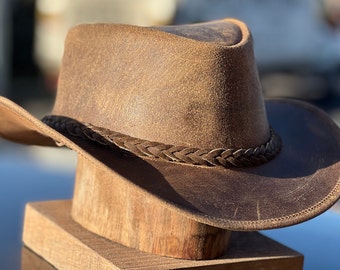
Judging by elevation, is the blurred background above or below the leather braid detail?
below

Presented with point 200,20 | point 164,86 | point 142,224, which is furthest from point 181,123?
point 200,20

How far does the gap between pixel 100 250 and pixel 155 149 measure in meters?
0.21

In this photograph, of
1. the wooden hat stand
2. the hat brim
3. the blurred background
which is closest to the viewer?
the hat brim

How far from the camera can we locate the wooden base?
144cm

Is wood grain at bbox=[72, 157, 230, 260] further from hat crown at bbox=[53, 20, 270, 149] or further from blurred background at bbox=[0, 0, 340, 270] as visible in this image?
blurred background at bbox=[0, 0, 340, 270]

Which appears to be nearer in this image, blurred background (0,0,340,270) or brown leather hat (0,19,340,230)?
brown leather hat (0,19,340,230)

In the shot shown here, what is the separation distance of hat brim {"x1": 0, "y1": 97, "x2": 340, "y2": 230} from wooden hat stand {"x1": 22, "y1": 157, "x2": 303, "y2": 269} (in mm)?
64

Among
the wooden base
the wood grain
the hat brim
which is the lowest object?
the wooden base

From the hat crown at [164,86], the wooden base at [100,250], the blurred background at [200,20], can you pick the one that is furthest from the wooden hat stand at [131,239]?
the blurred background at [200,20]

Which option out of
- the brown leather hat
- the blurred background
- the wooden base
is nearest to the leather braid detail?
the brown leather hat

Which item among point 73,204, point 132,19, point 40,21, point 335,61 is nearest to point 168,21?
point 132,19

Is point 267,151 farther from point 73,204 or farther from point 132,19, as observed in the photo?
point 132,19

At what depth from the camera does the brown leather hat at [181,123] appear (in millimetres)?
1373

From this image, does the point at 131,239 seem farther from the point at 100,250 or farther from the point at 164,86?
the point at 164,86
